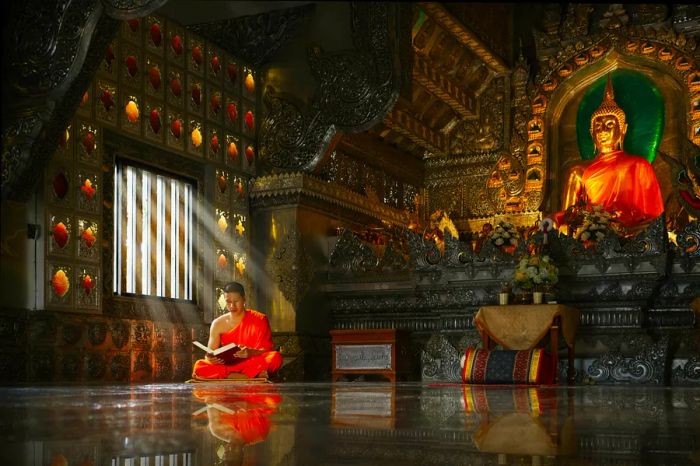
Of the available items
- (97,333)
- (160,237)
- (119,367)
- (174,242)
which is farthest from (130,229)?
(119,367)

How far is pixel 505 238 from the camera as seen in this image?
10289mm

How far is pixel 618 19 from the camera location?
14117mm

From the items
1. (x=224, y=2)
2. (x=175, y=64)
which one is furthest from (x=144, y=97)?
(x=224, y=2)

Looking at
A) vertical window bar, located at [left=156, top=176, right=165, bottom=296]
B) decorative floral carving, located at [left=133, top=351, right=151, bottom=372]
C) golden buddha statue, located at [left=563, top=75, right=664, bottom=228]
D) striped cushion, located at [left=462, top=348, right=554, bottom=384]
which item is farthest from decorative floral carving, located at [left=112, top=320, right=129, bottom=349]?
golden buddha statue, located at [left=563, top=75, right=664, bottom=228]

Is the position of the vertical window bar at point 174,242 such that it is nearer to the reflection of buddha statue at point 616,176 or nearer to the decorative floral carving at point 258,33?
the decorative floral carving at point 258,33

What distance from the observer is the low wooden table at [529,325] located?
8.96 m

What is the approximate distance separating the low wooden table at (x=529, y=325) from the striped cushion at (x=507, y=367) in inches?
10.7

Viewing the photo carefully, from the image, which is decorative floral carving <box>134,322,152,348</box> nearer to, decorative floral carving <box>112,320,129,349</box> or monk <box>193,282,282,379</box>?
decorative floral carving <box>112,320,129,349</box>

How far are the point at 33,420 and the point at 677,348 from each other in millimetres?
7496

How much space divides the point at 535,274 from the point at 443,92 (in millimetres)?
5115

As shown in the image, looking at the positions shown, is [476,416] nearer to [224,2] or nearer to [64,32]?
[64,32]

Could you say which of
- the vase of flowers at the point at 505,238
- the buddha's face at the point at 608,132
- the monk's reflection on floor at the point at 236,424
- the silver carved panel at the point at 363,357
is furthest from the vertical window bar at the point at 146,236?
the buddha's face at the point at 608,132

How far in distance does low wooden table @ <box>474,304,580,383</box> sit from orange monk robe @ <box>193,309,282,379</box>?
A: 2014 mm

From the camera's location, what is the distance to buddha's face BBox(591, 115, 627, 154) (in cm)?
1385
